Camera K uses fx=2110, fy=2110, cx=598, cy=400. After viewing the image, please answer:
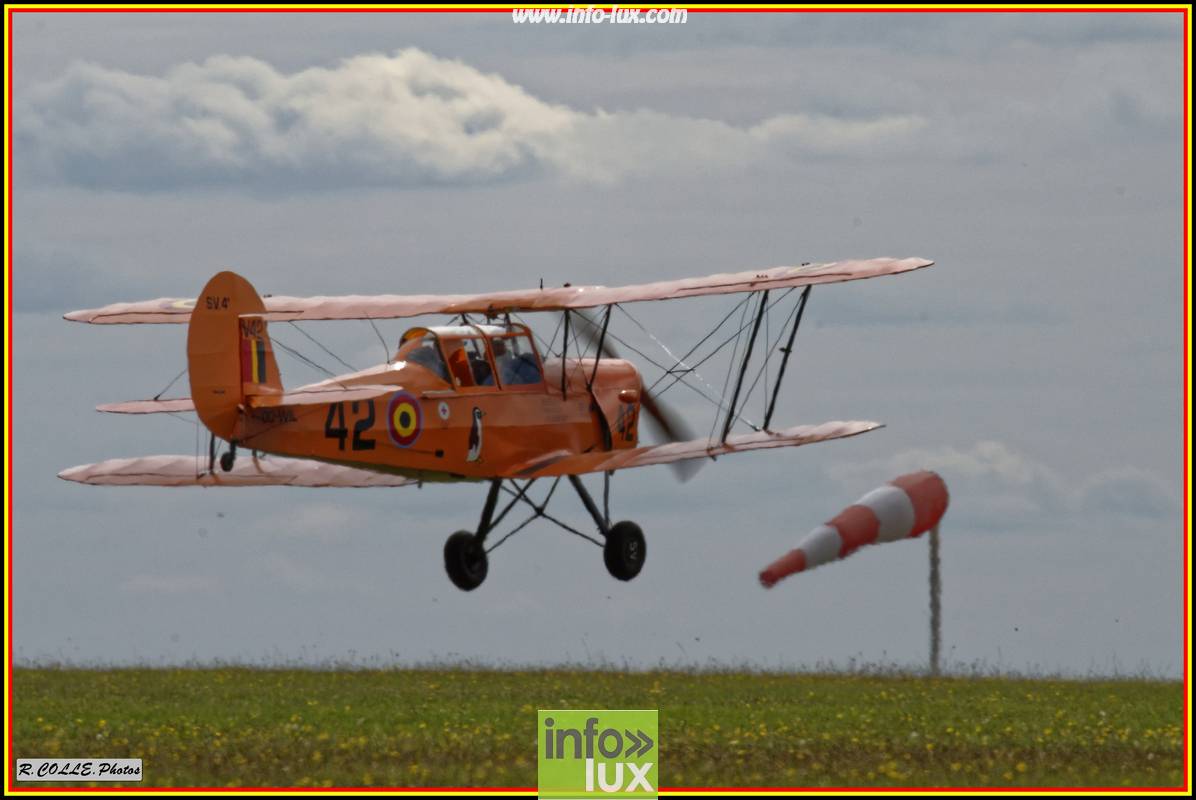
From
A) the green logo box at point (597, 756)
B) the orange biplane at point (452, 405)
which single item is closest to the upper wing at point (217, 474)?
the orange biplane at point (452, 405)

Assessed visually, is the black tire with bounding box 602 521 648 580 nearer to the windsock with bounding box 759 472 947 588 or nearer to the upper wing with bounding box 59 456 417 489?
the windsock with bounding box 759 472 947 588

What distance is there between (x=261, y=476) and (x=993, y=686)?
32.3 feet

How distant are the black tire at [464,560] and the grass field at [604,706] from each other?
4.37 ft

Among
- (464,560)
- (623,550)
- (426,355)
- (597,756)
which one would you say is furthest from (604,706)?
(597,756)

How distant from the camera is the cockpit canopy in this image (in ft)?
81.5

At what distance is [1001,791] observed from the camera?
18.0 meters

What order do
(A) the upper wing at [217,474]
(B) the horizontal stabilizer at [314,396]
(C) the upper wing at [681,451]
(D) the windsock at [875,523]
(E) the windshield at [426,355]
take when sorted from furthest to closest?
(D) the windsock at [875,523], (A) the upper wing at [217,474], (E) the windshield at [426,355], (C) the upper wing at [681,451], (B) the horizontal stabilizer at [314,396]

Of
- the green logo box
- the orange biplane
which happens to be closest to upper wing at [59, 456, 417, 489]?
the orange biplane

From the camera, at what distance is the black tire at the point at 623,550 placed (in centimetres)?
2598

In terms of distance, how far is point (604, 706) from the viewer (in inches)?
936

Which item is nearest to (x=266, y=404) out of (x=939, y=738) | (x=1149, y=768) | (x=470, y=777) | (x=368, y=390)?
(x=368, y=390)

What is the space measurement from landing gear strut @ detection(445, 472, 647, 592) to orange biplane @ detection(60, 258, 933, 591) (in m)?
0.02

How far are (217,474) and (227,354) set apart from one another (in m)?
3.53

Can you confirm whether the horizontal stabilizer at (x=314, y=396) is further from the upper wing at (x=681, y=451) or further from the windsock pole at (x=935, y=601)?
the windsock pole at (x=935, y=601)
